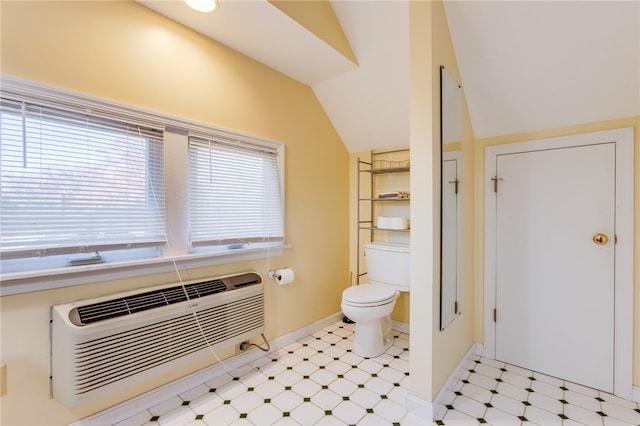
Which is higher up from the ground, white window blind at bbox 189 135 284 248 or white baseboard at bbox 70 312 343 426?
white window blind at bbox 189 135 284 248

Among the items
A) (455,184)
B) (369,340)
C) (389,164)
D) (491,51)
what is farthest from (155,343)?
(491,51)

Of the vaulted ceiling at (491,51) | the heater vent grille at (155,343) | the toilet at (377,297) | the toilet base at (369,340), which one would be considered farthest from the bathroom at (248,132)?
the toilet base at (369,340)

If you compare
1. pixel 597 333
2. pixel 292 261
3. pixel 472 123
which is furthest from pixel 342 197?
pixel 597 333

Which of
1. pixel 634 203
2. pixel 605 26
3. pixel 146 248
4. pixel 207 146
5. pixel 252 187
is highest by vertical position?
pixel 605 26

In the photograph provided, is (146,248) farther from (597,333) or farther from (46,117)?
(597,333)

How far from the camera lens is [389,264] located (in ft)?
8.25

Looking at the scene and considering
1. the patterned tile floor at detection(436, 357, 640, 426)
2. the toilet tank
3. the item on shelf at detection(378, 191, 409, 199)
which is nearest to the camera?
the patterned tile floor at detection(436, 357, 640, 426)

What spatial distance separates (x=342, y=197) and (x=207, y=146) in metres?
1.51

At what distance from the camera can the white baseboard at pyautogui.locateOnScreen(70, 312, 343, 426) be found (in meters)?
1.49

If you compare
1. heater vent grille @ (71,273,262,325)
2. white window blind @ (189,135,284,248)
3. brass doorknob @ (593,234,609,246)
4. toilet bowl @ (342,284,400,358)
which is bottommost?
toilet bowl @ (342,284,400,358)

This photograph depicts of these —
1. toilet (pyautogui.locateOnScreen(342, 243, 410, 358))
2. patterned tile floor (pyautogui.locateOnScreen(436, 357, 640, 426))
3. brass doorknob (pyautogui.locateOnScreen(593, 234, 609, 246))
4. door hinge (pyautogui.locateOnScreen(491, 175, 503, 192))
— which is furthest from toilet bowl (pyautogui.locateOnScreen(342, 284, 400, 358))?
brass doorknob (pyautogui.locateOnScreen(593, 234, 609, 246))

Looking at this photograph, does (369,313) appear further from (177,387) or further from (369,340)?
(177,387)

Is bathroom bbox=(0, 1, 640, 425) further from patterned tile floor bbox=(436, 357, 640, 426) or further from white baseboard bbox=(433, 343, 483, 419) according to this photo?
patterned tile floor bbox=(436, 357, 640, 426)

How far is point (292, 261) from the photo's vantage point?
8.14 ft
